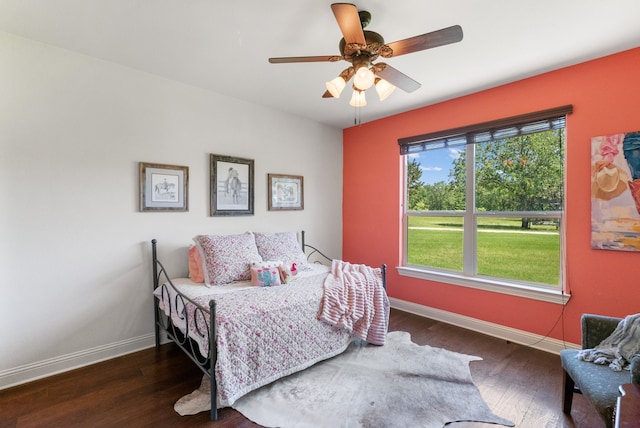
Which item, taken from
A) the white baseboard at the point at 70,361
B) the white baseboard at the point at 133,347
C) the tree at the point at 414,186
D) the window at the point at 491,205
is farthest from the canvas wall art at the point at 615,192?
the white baseboard at the point at 70,361

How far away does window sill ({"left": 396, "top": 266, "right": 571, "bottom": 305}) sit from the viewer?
2.60 m

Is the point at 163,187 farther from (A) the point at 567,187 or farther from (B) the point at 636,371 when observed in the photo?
(A) the point at 567,187

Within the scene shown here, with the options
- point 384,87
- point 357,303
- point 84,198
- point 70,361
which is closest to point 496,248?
point 357,303

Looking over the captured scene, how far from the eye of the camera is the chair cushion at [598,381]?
4.33 ft

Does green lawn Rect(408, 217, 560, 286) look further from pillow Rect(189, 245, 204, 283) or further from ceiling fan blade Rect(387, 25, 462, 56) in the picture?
pillow Rect(189, 245, 204, 283)

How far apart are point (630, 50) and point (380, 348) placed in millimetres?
3012

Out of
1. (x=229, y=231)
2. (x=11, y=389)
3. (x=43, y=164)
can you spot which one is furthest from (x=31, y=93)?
(x=11, y=389)

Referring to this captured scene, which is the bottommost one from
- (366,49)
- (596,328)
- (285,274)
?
(596,328)

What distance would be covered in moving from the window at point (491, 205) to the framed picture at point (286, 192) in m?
1.36

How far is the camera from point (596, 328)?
178cm

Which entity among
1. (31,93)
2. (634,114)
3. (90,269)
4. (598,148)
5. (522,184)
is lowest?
(90,269)

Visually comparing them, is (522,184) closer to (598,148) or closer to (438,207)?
(598,148)

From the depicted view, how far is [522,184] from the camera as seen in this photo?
2.91 m

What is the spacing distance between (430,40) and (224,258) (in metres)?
2.19
